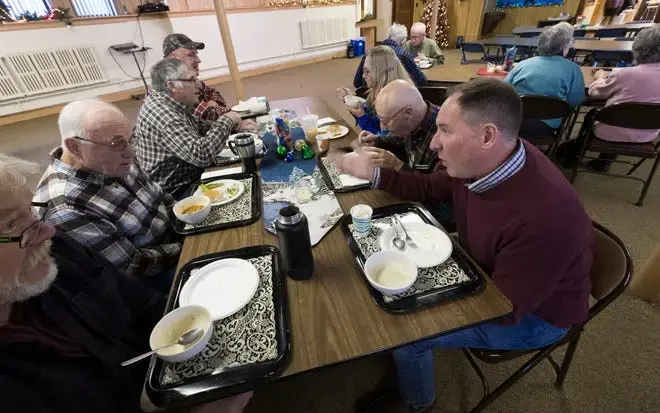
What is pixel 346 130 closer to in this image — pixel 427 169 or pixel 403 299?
pixel 427 169

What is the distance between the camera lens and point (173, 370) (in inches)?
28.9

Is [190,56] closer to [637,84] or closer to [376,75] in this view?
[376,75]

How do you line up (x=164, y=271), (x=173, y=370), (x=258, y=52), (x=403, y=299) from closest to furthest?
(x=173, y=370), (x=403, y=299), (x=164, y=271), (x=258, y=52)

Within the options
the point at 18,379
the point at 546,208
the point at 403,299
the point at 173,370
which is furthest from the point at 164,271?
the point at 546,208

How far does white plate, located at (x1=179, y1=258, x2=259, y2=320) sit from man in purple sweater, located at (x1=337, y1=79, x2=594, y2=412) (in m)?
0.57

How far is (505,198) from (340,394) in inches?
45.6

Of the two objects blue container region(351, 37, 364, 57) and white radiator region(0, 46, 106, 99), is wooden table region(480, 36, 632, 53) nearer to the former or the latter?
blue container region(351, 37, 364, 57)

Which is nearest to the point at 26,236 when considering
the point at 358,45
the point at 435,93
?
the point at 435,93

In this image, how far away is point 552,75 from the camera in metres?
2.38

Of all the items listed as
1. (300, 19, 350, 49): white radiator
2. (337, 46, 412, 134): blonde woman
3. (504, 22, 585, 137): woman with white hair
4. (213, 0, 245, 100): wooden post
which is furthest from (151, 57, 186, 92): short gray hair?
(300, 19, 350, 49): white radiator

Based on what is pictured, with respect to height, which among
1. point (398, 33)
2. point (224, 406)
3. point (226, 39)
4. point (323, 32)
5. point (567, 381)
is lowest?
point (567, 381)

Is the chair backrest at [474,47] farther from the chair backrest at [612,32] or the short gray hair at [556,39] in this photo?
the short gray hair at [556,39]

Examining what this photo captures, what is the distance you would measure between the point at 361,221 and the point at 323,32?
863 cm

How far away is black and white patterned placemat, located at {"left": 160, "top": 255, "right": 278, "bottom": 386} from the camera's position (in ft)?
2.40
